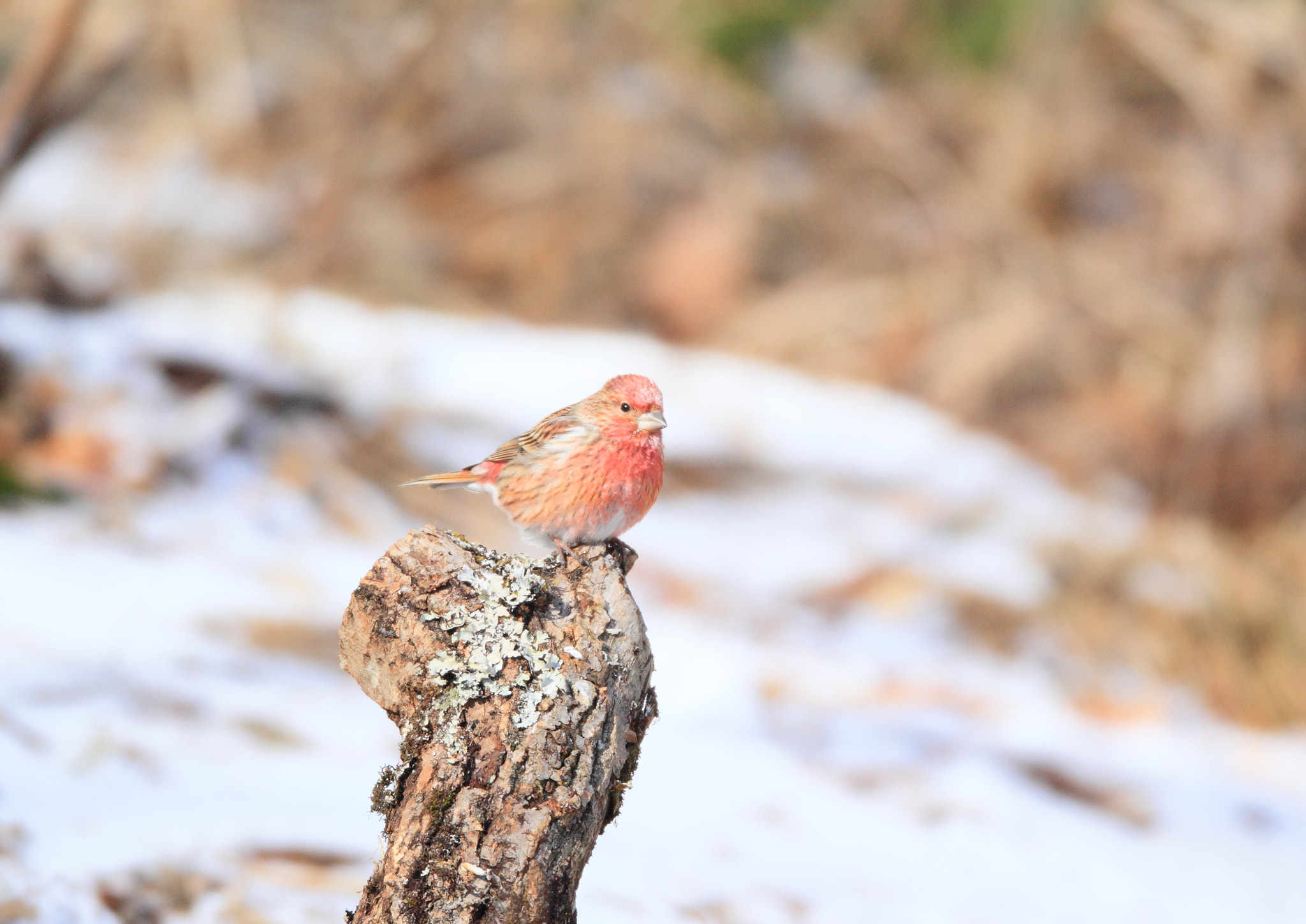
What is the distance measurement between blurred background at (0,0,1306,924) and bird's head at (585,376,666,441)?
1.19m

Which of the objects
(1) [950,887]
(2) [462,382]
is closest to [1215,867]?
(1) [950,887]

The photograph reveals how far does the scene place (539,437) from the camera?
3.08 metres

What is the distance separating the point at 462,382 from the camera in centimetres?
686

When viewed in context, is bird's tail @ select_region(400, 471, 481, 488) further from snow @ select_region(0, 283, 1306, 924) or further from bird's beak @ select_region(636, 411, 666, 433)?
snow @ select_region(0, 283, 1306, 924)

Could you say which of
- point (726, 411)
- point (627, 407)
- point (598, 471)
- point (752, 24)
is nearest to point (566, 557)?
point (598, 471)

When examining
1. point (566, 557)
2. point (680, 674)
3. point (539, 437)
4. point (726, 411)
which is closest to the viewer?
point (566, 557)

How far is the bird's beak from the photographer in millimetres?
2803

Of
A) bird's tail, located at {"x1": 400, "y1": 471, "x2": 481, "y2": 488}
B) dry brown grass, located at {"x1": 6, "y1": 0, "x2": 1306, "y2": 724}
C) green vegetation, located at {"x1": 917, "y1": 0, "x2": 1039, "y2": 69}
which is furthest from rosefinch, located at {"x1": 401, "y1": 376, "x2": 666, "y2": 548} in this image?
green vegetation, located at {"x1": 917, "y1": 0, "x2": 1039, "y2": 69}

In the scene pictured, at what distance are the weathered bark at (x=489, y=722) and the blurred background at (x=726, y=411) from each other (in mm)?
954

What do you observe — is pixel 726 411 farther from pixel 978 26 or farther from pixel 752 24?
pixel 752 24

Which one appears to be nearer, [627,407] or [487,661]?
[487,661]

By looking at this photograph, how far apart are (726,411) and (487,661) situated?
5.59 m

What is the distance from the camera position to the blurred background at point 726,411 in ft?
12.3

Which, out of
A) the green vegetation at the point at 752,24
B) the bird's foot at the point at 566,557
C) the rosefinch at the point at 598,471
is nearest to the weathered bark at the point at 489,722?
the bird's foot at the point at 566,557
